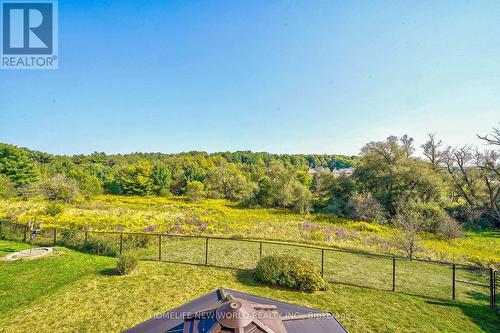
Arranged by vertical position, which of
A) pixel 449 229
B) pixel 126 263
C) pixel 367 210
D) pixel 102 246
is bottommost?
pixel 449 229

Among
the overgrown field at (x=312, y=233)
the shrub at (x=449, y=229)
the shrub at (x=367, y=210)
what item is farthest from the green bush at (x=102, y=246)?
the shrub at (x=367, y=210)

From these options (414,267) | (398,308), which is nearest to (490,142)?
(414,267)

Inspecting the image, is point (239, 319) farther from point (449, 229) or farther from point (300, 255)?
point (449, 229)

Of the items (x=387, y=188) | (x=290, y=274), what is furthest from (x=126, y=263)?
(x=387, y=188)

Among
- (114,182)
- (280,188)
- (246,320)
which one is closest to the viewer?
(246,320)

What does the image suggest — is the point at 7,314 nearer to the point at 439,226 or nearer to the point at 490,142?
the point at 439,226
